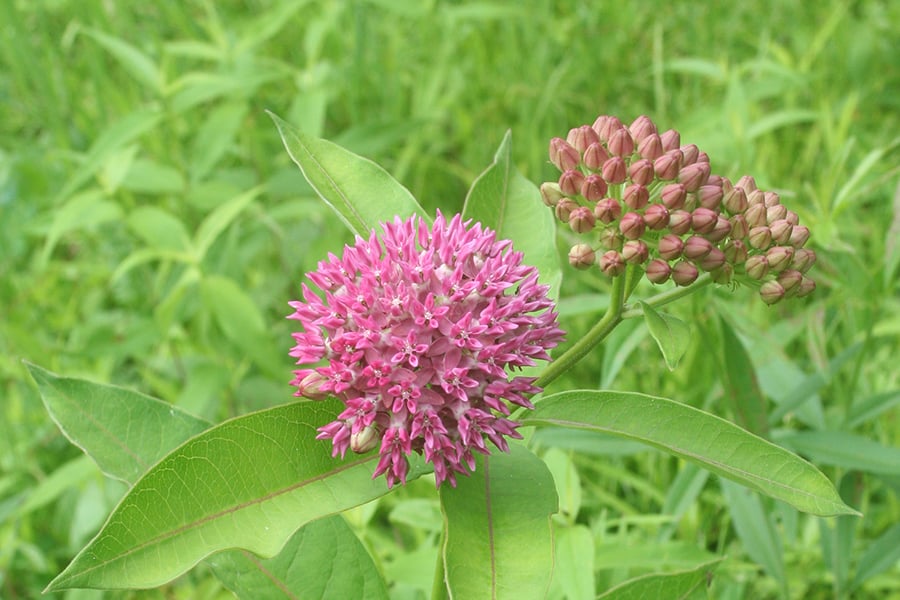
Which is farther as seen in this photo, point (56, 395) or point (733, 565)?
point (733, 565)

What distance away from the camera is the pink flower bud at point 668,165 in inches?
57.0

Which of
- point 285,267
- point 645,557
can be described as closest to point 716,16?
point 285,267

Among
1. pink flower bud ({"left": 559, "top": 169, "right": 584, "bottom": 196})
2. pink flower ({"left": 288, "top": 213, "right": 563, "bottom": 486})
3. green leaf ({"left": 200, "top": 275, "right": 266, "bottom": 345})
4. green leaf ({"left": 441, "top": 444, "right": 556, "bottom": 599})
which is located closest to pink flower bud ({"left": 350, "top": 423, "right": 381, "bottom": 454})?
pink flower ({"left": 288, "top": 213, "right": 563, "bottom": 486})

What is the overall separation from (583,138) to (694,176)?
178 mm

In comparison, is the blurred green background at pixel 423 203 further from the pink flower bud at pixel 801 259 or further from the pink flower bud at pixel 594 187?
the pink flower bud at pixel 594 187

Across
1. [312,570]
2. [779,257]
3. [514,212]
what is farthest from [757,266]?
[312,570]

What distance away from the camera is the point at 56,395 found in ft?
5.08

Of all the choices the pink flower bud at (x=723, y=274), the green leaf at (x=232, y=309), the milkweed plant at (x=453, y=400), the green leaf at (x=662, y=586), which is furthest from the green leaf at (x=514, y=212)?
the green leaf at (x=232, y=309)

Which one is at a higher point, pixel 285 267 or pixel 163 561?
pixel 285 267

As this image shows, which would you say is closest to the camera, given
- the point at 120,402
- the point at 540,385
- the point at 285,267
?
the point at 540,385

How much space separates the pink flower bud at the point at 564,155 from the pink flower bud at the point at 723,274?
0.27 m

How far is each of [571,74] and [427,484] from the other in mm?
2396

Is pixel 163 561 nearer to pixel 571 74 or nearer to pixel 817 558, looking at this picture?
pixel 817 558

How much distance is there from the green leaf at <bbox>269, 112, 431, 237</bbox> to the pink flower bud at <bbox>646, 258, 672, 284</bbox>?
0.39 meters
